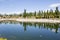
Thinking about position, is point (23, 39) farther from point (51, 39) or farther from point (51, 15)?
point (51, 15)

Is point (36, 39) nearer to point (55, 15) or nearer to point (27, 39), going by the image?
point (27, 39)

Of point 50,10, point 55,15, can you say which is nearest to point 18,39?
point 55,15

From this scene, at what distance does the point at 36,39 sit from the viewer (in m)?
40.5

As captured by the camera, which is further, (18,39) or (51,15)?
(51,15)

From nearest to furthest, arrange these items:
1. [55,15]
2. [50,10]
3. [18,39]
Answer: [18,39]
[55,15]
[50,10]

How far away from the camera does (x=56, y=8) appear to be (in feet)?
553

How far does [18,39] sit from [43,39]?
7.62 metres

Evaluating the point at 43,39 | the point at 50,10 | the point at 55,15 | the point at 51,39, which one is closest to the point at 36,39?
the point at 43,39

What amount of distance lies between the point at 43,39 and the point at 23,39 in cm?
612

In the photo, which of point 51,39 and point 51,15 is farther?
point 51,15

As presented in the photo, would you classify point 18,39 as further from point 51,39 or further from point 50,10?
point 50,10

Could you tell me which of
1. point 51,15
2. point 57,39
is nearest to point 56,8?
point 51,15

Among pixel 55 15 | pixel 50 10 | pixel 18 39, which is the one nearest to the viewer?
pixel 18 39

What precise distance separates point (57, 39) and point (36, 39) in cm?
671
